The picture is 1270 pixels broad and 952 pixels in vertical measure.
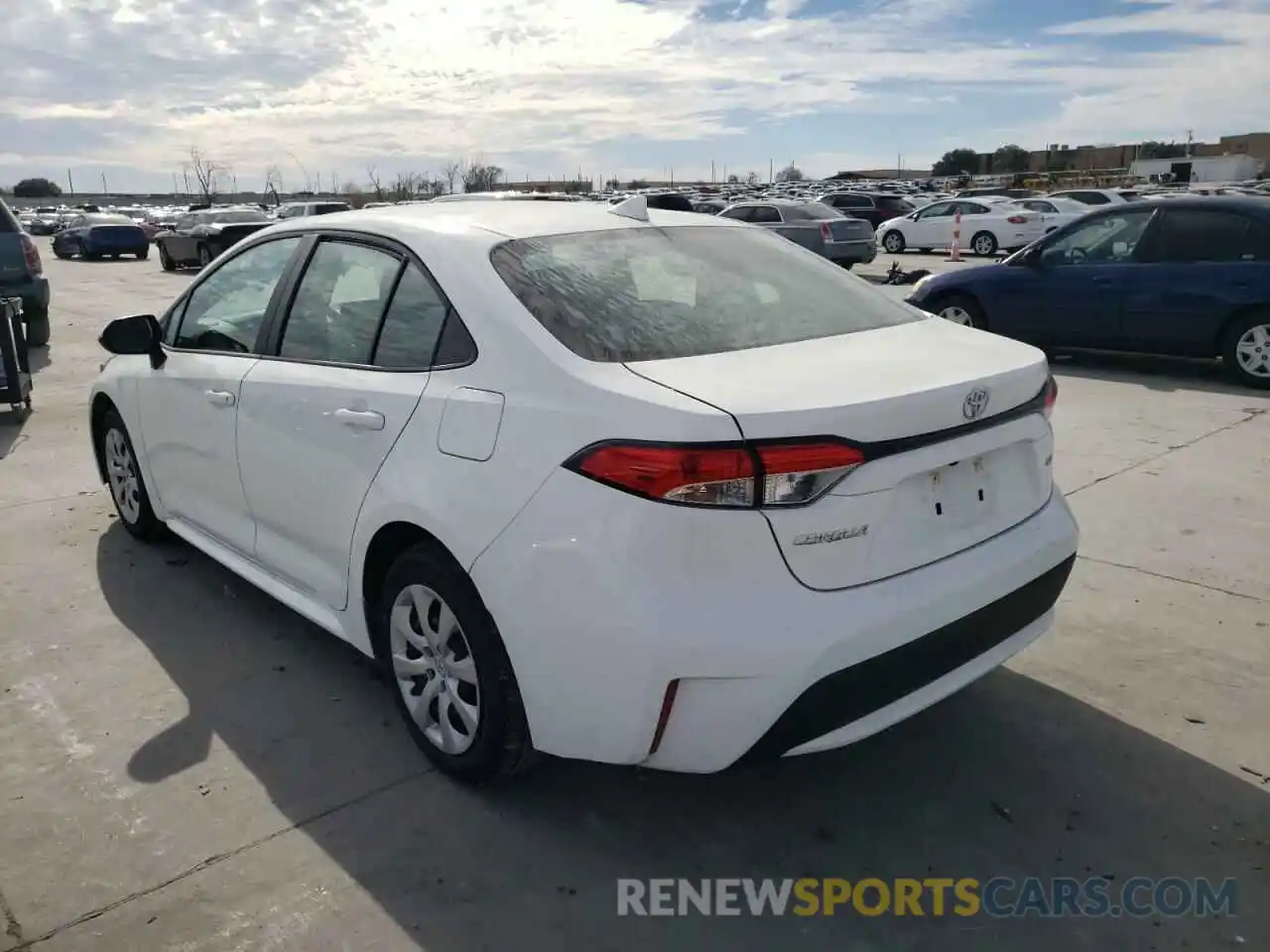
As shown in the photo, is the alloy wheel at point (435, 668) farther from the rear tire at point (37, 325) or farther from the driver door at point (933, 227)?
the driver door at point (933, 227)

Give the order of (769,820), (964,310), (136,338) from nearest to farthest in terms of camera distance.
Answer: (769,820)
(136,338)
(964,310)

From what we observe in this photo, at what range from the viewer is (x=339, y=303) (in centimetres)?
350

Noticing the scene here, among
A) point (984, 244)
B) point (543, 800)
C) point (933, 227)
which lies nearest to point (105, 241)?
point (933, 227)

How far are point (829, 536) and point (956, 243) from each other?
2345cm

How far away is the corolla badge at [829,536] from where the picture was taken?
2.37 metres

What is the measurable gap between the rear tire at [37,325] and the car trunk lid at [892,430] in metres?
11.4

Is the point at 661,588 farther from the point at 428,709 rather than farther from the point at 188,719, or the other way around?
the point at 188,719

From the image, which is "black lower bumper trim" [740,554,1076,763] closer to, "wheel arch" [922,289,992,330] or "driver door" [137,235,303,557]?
"driver door" [137,235,303,557]

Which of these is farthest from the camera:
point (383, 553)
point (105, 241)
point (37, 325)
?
point (105, 241)

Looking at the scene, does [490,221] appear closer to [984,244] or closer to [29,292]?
[29,292]

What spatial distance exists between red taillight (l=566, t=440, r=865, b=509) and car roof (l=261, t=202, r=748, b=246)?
1.09m

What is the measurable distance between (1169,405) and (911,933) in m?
6.72

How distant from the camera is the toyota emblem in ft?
8.75

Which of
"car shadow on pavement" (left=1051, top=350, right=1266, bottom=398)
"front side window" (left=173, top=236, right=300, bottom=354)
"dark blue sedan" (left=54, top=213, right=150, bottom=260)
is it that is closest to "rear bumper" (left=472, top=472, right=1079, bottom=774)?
"front side window" (left=173, top=236, right=300, bottom=354)
